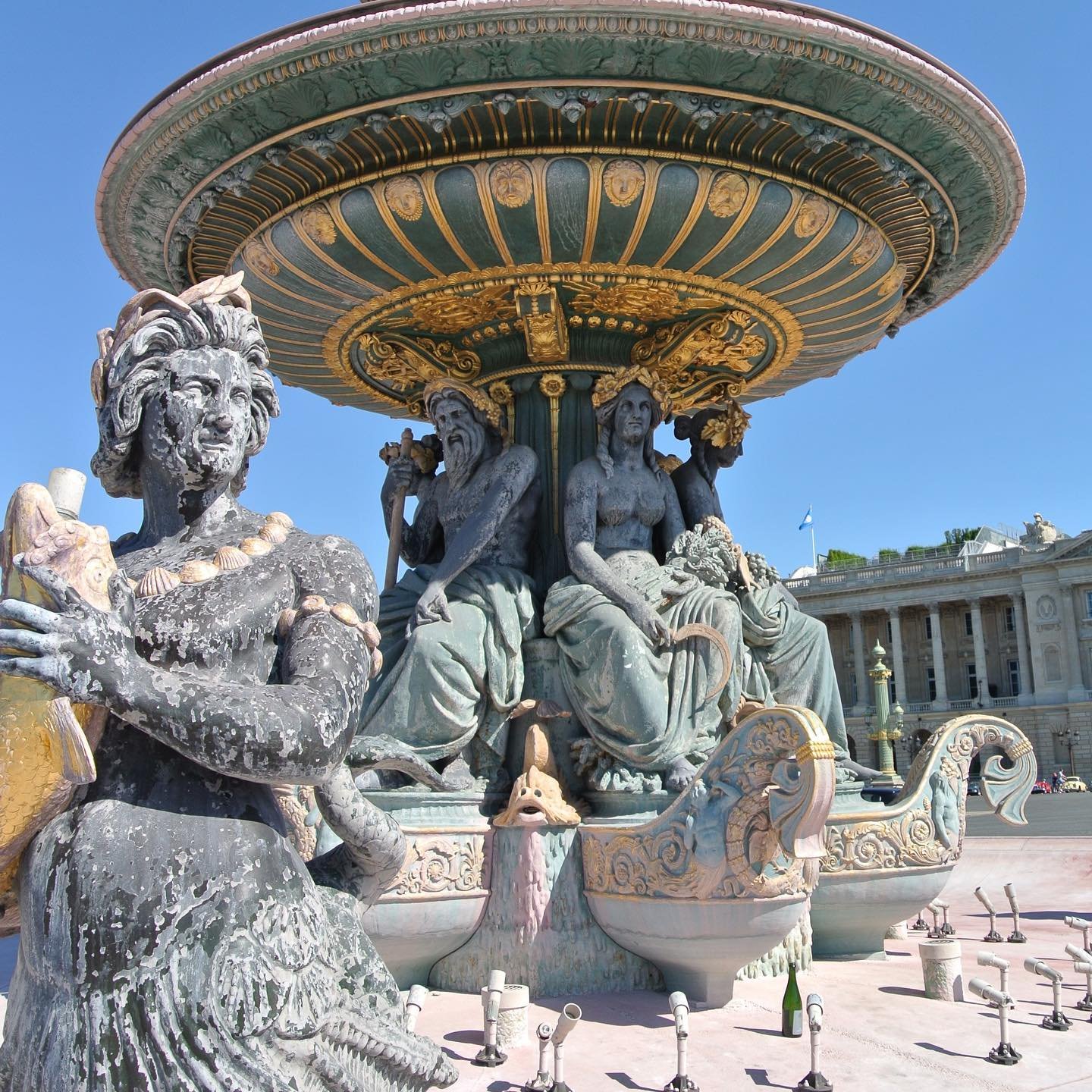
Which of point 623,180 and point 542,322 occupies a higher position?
point 623,180

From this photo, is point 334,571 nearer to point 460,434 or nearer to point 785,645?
point 460,434

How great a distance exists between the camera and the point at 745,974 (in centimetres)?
633

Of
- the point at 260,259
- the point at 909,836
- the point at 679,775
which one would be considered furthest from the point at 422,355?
the point at 909,836

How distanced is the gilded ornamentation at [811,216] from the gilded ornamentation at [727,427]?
1621 mm

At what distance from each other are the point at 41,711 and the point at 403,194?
Result: 16.2 feet

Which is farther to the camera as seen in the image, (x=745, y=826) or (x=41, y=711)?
(x=745, y=826)

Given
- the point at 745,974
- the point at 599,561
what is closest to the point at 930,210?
the point at 599,561

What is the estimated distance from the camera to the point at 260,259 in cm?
697

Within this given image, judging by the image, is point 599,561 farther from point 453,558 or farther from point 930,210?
point 930,210

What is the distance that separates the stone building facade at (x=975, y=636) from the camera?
222 feet

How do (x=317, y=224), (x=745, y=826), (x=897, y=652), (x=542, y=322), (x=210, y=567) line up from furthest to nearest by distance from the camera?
(x=897, y=652) → (x=542, y=322) → (x=317, y=224) → (x=745, y=826) → (x=210, y=567)

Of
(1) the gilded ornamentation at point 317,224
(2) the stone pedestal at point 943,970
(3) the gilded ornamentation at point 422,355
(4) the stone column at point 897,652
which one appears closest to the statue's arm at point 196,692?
(2) the stone pedestal at point 943,970

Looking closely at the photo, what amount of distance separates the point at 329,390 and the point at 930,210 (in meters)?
4.73

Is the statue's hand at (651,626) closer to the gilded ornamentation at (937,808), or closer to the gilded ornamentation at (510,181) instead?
the gilded ornamentation at (937,808)
